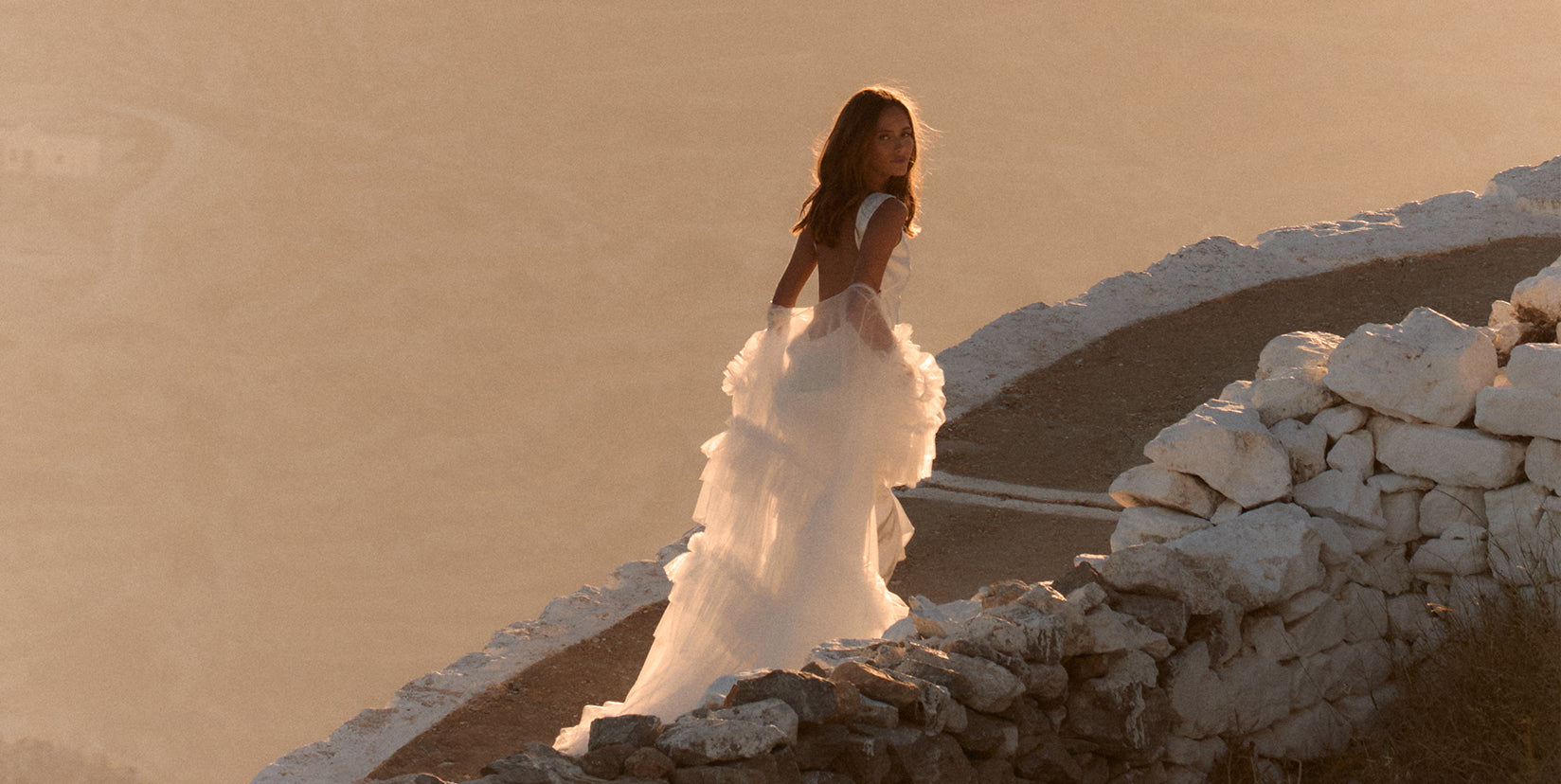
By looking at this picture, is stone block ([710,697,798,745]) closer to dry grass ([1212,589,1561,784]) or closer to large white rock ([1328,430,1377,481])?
dry grass ([1212,589,1561,784])

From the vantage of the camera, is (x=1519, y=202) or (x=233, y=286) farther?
(x=233, y=286)

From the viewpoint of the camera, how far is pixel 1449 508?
170 inches

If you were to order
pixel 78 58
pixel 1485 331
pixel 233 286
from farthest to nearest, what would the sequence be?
pixel 78 58, pixel 233 286, pixel 1485 331

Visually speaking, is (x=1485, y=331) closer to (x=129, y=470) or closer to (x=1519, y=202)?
(x=1519, y=202)

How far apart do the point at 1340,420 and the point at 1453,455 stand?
13.4 inches

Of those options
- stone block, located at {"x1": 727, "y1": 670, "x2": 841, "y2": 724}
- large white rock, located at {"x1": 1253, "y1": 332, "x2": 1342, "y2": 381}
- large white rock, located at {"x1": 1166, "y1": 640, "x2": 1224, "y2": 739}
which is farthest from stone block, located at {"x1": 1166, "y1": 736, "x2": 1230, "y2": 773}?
large white rock, located at {"x1": 1253, "y1": 332, "x2": 1342, "y2": 381}

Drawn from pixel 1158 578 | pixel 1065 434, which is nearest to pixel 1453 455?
pixel 1158 578

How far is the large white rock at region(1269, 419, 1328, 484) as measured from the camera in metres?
4.41

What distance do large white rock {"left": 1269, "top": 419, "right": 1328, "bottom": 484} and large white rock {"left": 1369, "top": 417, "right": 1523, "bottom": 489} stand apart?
0.61 ft

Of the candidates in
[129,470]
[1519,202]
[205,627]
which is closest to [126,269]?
[129,470]

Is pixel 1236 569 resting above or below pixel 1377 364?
below

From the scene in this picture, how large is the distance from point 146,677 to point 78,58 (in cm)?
5186

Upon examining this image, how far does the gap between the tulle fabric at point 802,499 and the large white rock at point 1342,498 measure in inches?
49.7

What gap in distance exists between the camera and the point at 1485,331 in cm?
475
